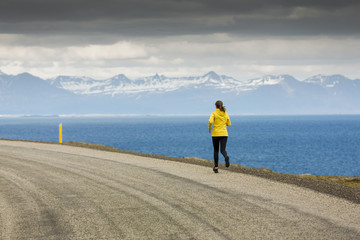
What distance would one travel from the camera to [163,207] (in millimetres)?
9344

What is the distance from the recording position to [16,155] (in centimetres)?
2053

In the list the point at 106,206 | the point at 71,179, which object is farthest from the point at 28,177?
the point at 106,206

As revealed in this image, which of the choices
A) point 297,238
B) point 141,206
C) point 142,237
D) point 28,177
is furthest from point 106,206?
point 28,177

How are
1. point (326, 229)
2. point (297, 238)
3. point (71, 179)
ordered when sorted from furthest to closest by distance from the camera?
1. point (71, 179)
2. point (326, 229)
3. point (297, 238)

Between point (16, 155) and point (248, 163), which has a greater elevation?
point (16, 155)

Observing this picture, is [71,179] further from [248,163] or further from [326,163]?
[326,163]

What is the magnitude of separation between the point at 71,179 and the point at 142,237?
6.32 metres

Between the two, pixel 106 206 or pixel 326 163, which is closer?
pixel 106 206

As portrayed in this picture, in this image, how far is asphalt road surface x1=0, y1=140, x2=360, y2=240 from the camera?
7.54 meters

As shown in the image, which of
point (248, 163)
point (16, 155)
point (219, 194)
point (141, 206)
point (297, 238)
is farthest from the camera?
point (248, 163)

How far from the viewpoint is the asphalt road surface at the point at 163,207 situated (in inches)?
297

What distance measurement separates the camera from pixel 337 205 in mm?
9773

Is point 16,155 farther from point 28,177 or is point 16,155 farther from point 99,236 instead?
point 99,236

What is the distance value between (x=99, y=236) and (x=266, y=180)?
6.82 m
